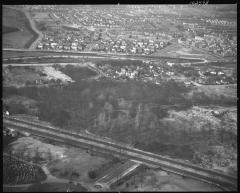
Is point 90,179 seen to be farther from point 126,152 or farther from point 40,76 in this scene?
point 40,76

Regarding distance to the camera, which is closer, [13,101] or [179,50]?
[13,101]

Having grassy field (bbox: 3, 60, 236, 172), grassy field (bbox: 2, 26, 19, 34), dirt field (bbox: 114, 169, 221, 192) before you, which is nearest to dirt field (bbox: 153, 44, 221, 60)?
grassy field (bbox: 3, 60, 236, 172)

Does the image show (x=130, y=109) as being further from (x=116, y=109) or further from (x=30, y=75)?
(x=30, y=75)

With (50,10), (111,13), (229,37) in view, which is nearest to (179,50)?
(229,37)

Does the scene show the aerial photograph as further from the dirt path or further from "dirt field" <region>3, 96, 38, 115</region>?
the dirt path

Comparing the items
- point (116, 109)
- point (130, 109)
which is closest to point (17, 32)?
point (116, 109)

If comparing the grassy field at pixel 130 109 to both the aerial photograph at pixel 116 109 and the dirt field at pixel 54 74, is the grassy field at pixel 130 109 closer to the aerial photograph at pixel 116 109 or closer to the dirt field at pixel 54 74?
the aerial photograph at pixel 116 109
